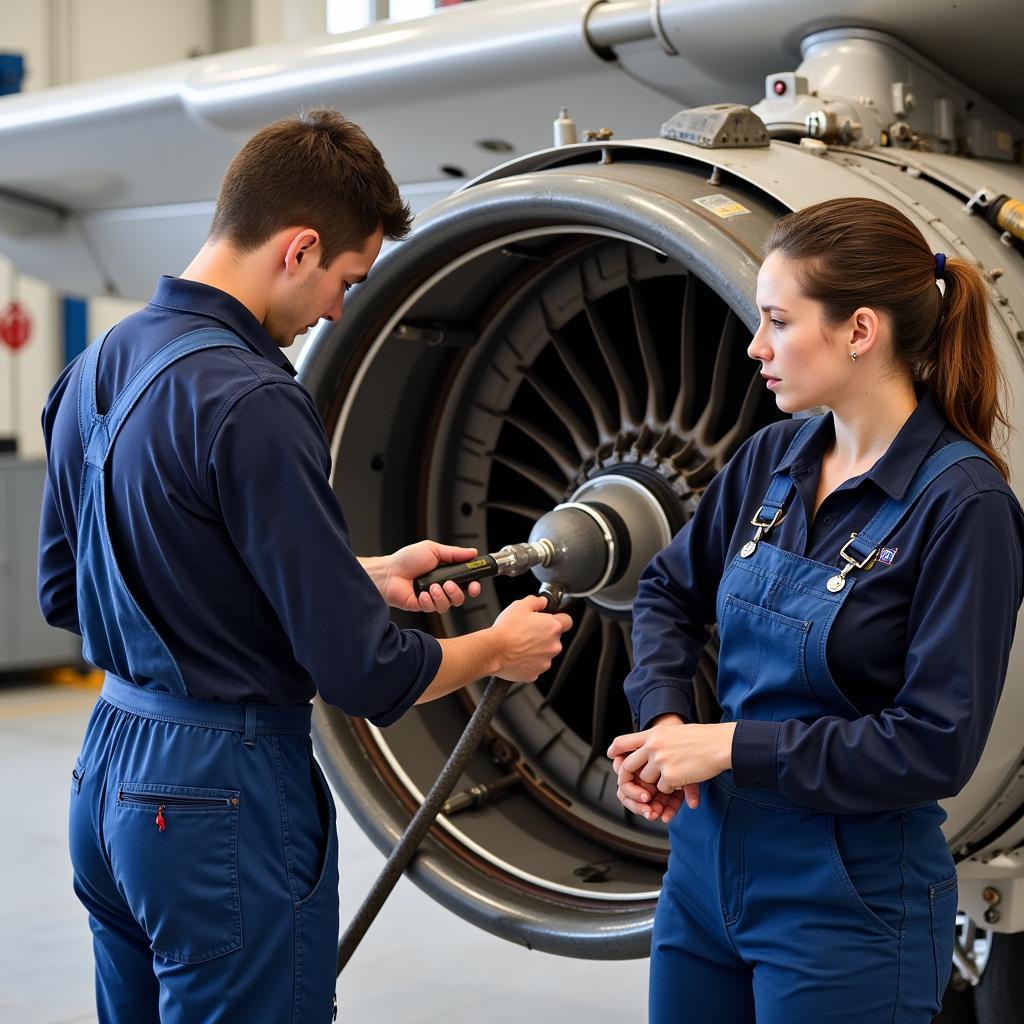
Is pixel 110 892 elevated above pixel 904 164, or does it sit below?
below

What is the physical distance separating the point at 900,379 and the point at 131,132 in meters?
2.72

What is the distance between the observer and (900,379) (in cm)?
145

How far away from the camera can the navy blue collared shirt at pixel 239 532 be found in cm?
138

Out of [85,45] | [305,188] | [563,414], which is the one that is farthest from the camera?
[85,45]

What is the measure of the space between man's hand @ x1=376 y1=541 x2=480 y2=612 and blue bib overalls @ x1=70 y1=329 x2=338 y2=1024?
1.02 feet

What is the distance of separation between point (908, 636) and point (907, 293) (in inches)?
13.5

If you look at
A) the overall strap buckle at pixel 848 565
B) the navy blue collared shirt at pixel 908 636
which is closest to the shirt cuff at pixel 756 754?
the navy blue collared shirt at pixel 908 636

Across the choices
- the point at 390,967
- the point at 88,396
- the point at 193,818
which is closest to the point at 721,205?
the point at 88,396

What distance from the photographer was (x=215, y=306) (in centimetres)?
149

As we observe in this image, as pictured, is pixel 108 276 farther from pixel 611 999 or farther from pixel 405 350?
pixel 611 999

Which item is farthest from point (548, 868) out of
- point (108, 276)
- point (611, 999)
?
point (108, 276)

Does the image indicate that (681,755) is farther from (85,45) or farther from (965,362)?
(85,45)

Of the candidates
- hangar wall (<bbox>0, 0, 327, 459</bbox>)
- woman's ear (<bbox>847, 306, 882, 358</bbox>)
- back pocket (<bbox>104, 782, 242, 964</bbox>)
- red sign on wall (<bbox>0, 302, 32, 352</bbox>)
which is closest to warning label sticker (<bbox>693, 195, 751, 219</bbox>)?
woman's ear (<bbox>847, 306, 882, 358</bbox>)

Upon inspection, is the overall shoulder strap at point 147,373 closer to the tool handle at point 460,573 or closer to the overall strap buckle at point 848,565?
the tool handle at point 460,573
